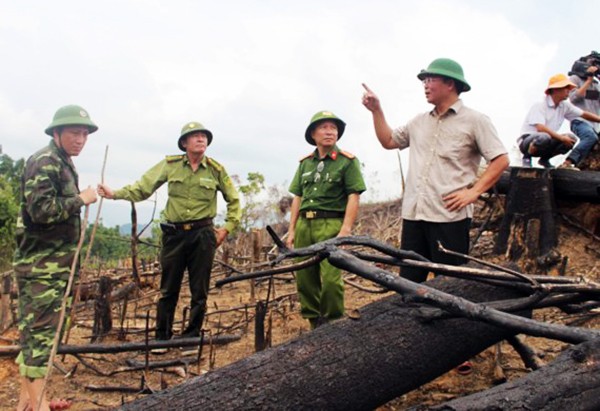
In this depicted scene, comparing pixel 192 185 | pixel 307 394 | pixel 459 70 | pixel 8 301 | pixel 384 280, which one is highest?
pixel 459 70

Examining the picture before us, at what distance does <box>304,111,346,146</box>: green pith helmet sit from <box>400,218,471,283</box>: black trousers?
4.13 ft

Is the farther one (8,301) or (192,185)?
(8,301)

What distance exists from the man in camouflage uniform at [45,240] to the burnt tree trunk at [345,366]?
161 centimetres

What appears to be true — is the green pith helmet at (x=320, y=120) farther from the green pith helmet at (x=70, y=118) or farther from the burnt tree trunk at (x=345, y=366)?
the burnt tree trunk at (x=345, y=366)

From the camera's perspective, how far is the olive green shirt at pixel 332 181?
4.61 metres

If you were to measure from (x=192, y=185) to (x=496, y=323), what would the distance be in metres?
3.45

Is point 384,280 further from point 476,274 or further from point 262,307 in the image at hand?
point 262,307

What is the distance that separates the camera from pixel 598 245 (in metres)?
6.22

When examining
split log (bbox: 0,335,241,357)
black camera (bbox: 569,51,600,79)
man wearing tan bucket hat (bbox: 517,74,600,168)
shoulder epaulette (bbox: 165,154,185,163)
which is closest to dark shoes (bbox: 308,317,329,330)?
split log (bbox: 0,335,241,357)

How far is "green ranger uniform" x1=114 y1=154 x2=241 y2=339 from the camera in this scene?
16.4 feet

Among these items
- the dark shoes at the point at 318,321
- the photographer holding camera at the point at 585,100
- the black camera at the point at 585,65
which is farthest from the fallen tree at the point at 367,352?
the black camera at the point at 585,65

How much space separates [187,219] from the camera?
498 centimetres

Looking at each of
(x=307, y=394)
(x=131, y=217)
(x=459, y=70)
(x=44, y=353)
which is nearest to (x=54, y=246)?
(x=44, y=353)

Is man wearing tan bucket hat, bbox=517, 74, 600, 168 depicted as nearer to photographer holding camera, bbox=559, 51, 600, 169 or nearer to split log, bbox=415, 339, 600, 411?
photographer holding camera, bbox=559, 51, 600, 169
